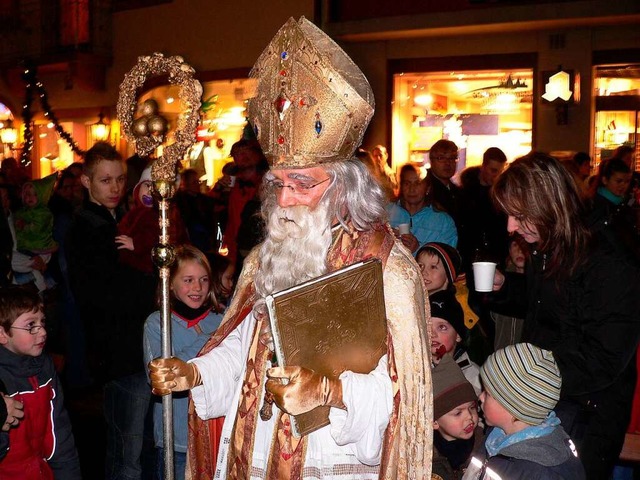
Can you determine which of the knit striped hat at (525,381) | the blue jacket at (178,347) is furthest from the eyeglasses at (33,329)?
the knit striped hat at (525,381)

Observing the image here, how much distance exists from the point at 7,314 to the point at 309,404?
7.64 feet

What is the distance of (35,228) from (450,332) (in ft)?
16.3

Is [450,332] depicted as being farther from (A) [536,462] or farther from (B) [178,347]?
(A) [536,462]

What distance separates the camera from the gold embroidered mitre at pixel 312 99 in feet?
9.55

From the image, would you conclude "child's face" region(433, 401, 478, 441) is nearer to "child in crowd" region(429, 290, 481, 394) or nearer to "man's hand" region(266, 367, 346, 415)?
"child in crowd" region(429, 290, 481, 394)

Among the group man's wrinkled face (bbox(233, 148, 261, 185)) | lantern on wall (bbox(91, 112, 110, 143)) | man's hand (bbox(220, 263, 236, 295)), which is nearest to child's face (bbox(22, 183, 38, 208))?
man's wrinkled face (bbox(233, 148, 261, 185))

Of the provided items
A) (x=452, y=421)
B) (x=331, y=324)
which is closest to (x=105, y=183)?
(x=452, y=421)

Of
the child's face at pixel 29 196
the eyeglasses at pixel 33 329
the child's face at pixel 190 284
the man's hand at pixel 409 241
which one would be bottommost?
the eyeglasses at pixel 33 329

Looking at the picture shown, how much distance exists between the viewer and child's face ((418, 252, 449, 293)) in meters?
4.99

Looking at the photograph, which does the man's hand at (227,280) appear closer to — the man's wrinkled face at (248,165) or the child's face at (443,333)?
the child's face at (443,333)

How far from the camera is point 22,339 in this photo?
4.21m

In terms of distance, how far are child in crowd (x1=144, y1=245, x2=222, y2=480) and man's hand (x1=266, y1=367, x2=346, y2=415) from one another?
1917 mm

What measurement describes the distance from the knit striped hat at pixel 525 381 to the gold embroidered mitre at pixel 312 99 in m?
1.03

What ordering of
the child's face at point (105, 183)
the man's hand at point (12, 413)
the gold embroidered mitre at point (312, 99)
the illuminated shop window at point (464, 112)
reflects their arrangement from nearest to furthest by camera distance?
the gold embroidered mitre at point (312, 99) < the man's hand at point (12, 413) < the child's face at point (105, 183) < the illuminated shop window at point (464, 112)
